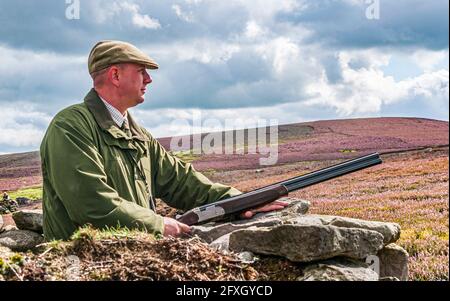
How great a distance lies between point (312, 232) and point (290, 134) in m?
11.4

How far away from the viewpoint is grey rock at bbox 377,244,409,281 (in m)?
6.27

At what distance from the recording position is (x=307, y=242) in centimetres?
497

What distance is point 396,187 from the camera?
1203cm

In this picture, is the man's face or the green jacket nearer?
the green jacket

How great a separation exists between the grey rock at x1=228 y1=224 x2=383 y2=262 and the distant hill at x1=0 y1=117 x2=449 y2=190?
23.7ft

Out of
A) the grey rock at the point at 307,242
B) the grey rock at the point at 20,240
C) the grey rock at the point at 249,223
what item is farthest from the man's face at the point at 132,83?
the grey rock at the point at 20,240

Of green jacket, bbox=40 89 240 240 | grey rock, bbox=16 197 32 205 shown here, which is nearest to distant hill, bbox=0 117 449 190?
grey rock, bbox=16 197 32 205

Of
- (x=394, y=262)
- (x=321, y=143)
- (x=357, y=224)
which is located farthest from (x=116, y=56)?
(x=321, y=143)

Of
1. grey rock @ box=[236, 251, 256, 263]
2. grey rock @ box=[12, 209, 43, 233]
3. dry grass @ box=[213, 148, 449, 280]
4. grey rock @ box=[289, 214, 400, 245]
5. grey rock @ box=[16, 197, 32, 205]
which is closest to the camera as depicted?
grey rock @ box=[236, 251, 256, 263]

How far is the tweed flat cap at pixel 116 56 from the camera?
6.52m

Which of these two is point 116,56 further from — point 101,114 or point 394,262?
point 394,262

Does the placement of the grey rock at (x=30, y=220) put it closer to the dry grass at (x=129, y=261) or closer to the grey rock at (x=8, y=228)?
the grey rock at (x=8, y=228)

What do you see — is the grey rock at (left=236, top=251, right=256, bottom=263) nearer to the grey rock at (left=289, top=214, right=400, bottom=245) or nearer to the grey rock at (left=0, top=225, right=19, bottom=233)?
the grey rock at (left=289, top=214, right=400, bottom=245)

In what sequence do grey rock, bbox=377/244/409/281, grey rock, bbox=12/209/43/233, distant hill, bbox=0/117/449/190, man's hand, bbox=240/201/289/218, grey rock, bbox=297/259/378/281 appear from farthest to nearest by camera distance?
1. distant hill, bbox=0/117/449/190
2. grey rock, bbox=12/209/43/233
3. man's hand, bbox=240/201/289/218
4. grey rock, bbox=377/244/409/281
5. grey rock, bbox=297/259/378/281
